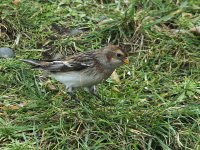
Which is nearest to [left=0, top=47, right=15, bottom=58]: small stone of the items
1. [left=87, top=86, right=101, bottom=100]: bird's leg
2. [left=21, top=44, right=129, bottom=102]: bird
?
[left=21, top=44, right=129, bottom=102]: bird

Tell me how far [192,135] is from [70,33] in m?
2.62

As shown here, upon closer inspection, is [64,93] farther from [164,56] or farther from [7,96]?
[164,56]

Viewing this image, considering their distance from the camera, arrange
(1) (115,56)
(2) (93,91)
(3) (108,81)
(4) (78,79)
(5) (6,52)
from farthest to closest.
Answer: (5) (6,52)
(3) (108,81)
(2) (93,91)
(1) (115,56)
(4) (78,79)

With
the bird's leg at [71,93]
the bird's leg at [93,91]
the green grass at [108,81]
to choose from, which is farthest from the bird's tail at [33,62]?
the bird's leg at [93,91]

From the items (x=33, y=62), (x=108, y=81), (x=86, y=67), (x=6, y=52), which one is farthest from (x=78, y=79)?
(x=6, y=52)

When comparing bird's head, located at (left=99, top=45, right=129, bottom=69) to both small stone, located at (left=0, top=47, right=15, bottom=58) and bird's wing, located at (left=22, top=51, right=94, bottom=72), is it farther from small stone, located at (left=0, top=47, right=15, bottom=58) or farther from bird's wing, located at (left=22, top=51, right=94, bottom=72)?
small stone, located at (left=0, top=47, right=15, bottom=58)

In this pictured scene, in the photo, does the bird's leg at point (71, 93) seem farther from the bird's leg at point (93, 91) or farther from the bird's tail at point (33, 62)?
the bird's tail at point (33, 62)

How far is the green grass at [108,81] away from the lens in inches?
237

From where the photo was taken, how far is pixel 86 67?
6.61 meters

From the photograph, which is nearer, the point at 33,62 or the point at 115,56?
the point at 115,56

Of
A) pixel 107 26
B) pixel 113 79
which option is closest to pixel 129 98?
pixel 113 79

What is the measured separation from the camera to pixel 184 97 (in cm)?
691

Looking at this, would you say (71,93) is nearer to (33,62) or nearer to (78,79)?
(78,79)

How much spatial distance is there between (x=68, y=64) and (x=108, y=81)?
28.6 inches
